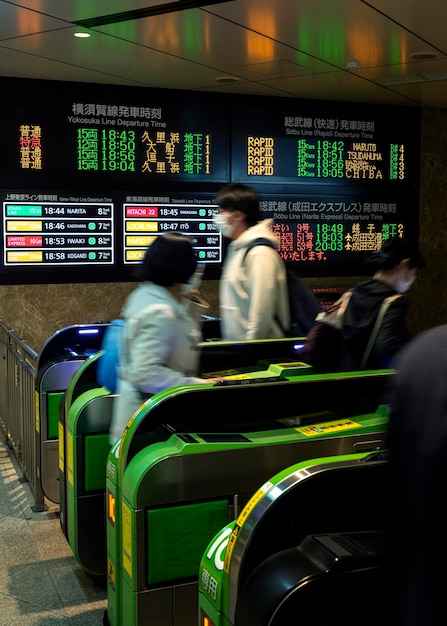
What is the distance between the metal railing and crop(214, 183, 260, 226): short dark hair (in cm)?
140

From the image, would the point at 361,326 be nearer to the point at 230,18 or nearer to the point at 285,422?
the point at 285,422

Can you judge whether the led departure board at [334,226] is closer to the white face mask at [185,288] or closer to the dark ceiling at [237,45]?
the dark ceiling at [237,45]

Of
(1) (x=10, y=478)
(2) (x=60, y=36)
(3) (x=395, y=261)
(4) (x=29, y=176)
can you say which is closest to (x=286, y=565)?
(3) (x=395, y=261)

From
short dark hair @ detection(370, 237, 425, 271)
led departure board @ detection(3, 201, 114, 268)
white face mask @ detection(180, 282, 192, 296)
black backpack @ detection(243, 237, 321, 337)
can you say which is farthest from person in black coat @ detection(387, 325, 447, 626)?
led departure board @ detection(3, 201, 114, 268)

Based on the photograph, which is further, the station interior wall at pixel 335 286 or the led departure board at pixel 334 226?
the led departure board at pixel 334 226

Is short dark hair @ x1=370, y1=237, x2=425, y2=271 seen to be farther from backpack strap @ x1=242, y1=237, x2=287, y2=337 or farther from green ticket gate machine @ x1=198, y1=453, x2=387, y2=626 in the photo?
green ticket gate machine @ x1=198, y1=453, x2=387, y2=626

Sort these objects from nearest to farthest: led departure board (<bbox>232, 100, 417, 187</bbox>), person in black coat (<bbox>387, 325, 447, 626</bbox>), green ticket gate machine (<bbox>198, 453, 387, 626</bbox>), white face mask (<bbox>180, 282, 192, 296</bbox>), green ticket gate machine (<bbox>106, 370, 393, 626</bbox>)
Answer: person in black coat (<bbox>387, 325, 447, 626</bbox>) → green ticket gate machine (<bbox>198, 453, 387, 626</bbox>) → green ticket gate machine (<bbox>106, 370, 393, 626</bbox>) → white face mask (<bbox>180, 282, 192, 296</bbox>) → led departure board (<bbox>232, 100, 417, 187</bbox>)

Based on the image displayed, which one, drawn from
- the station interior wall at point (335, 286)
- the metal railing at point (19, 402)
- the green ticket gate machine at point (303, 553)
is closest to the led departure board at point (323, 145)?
the station interior wall at point (335, 286)

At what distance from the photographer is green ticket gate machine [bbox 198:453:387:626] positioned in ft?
5.47

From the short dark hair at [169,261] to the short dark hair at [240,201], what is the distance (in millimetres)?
807

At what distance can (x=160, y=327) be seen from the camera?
8.64 ft

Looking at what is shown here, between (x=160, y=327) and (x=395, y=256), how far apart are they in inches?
37.5

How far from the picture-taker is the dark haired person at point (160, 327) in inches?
103

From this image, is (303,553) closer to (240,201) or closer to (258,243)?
(258,243)
